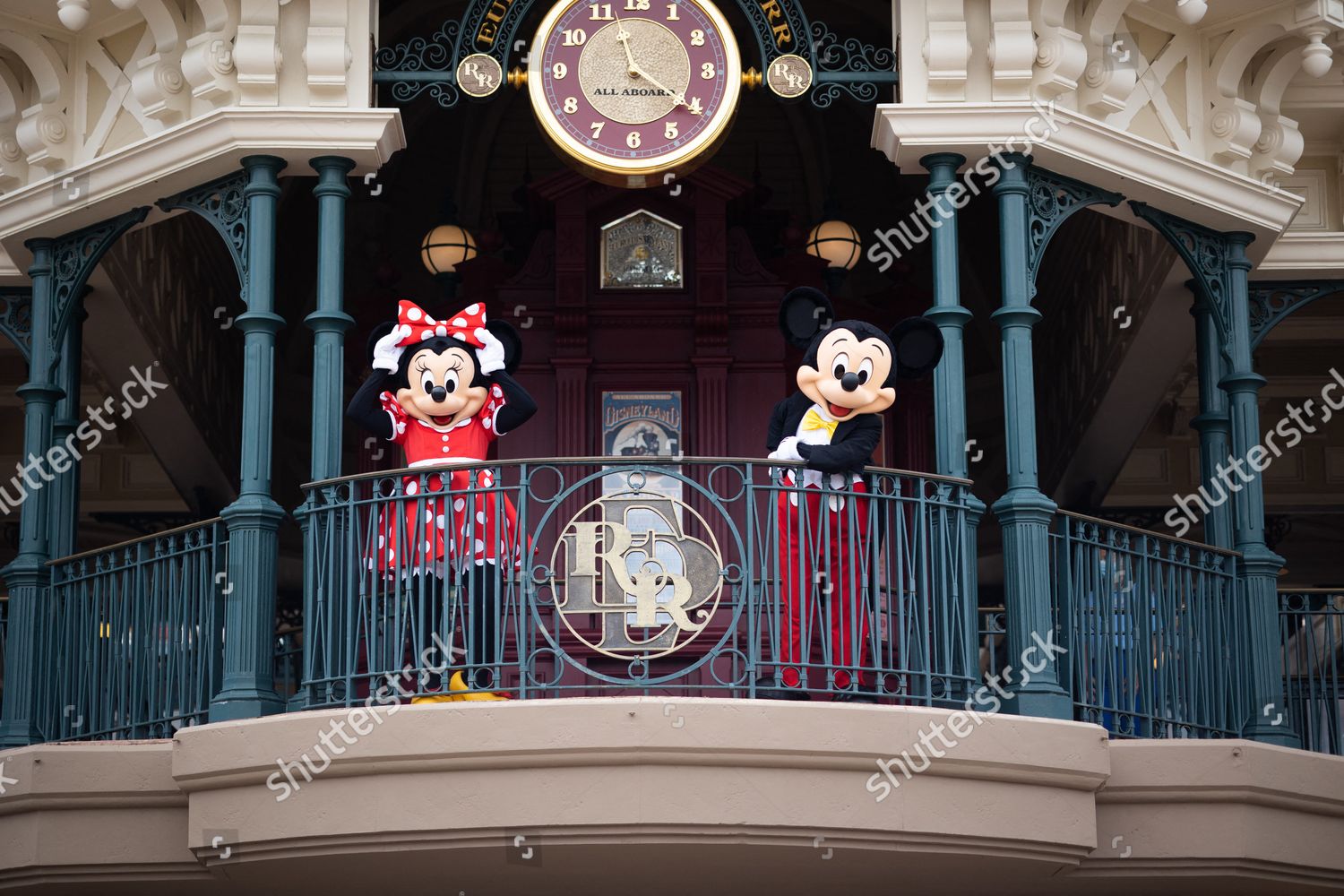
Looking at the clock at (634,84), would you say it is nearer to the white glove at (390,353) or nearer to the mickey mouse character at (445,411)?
the mickey mouse character at (445,411)

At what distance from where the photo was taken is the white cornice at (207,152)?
12844 mm

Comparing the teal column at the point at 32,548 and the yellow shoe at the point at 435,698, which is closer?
the yellow shoe at the point at 435,698

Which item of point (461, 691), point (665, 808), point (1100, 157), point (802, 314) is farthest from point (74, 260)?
point (1100, 157)

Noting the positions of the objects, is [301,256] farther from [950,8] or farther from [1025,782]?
[1025,782]

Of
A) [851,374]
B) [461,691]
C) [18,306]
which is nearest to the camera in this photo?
[461,691]

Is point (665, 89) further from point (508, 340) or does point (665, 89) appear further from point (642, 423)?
point (642, 423)

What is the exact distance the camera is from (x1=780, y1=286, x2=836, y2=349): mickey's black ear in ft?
42.0

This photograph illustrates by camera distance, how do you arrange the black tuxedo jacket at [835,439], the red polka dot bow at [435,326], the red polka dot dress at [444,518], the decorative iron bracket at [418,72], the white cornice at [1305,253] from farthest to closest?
1. the white cornice at [1305,253]
2. the decorative iron bracket at [418,72]
3. the red polka dot bow at [435,326]
4. the black tuxedo jacket at [835,439]
5. the red polka dot dress at [444,518]

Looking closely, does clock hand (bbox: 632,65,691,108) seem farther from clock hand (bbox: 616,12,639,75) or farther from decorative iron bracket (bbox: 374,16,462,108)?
decorative iron bracket (bbox: 374,16,462,108)

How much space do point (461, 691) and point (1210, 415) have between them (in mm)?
4901

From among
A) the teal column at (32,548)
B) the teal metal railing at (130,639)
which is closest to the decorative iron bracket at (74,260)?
the teal column at (32,548)

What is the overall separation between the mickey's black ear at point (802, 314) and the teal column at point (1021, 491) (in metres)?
0.91

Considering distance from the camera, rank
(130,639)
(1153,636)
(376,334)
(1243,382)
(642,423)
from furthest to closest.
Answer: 1. (642,423)
2. (1243,382)
3. (130,639)
4. (1153,636)
5. (376,334)

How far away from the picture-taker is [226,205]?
1316 cm
